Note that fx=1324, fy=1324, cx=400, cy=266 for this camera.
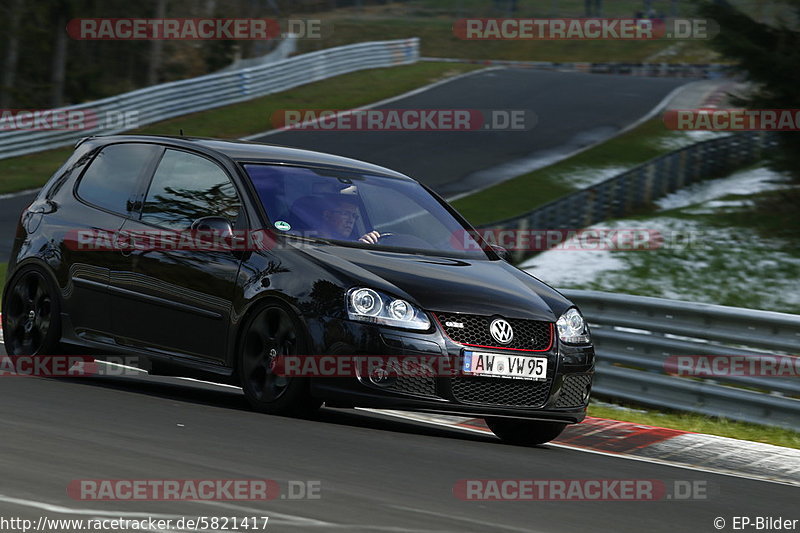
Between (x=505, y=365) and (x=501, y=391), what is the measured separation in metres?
0.15

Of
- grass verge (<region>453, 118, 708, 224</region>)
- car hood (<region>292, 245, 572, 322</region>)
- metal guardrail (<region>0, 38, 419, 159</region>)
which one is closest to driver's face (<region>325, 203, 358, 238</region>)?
car hood (<region>292, 245, 572, 322</region>)

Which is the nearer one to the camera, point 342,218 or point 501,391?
point 501,391

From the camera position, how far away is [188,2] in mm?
58844

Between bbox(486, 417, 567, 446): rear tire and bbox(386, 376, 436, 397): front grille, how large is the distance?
0.95 m

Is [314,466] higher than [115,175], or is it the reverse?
[115,175]

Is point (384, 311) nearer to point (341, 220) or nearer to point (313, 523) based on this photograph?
point (341, 220)

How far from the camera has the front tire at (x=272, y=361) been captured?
740cm

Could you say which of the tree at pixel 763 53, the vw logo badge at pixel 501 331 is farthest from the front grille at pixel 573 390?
the tree at pixel 763 53

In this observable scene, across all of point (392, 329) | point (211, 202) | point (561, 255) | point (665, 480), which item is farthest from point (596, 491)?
point (561, 255)

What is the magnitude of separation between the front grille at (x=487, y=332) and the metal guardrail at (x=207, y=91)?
2252 centimetres

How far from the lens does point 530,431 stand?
815 cm

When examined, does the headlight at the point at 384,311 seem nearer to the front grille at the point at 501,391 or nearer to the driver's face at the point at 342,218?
the front grille at the point at 501,391

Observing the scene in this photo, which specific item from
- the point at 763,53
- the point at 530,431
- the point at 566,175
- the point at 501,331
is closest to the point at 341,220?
the point at 501,331

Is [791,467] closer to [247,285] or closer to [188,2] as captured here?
[247,285]
